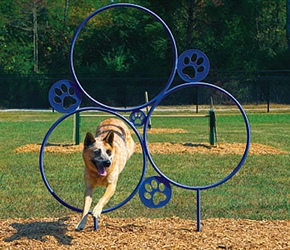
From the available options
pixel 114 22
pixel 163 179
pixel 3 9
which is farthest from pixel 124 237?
pixel 3 9

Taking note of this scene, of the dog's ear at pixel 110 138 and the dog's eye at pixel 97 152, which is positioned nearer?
the dog's eye at pixel 97 152

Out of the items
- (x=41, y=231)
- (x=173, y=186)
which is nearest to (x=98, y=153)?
(x=41, y=231)

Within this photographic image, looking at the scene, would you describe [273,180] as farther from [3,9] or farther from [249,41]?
[3,9]

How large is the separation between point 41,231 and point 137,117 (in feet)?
5.21

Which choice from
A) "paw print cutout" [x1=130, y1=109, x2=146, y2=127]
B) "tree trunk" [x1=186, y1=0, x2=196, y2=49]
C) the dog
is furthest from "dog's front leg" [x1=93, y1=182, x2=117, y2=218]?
"tree trunk" [x1=186, y1=0, x2=196, y2=49]

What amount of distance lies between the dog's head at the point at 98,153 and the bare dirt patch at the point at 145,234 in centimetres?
79

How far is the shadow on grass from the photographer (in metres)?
6.88

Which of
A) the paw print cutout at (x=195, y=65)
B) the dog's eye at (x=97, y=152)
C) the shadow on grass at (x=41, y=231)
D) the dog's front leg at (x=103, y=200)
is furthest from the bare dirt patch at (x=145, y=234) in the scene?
the paw print cutout at (x=195, y=65)

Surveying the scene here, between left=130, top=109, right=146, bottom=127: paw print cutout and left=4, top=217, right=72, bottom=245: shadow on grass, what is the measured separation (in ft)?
4.55

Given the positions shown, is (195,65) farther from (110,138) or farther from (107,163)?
(107,163)

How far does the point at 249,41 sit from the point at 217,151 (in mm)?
28913

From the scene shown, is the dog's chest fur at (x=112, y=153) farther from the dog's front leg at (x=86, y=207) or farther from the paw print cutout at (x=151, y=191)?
the paw print cutout at (x=151, y=191)

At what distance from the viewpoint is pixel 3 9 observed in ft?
162

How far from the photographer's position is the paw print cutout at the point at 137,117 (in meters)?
7.22
